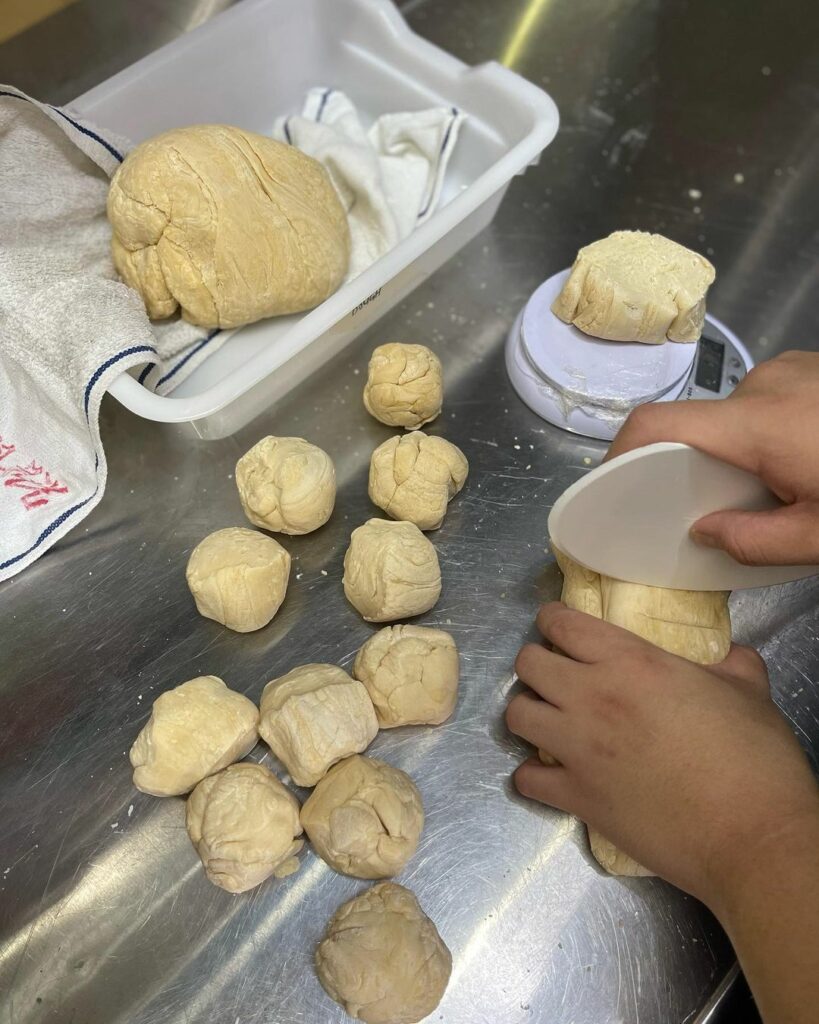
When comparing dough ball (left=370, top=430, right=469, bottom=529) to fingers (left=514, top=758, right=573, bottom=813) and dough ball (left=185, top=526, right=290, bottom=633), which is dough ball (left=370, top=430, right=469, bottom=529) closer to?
dough ball (left=185, top=526, right=290, bottom=633)

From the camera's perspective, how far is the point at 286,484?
34.8 inches

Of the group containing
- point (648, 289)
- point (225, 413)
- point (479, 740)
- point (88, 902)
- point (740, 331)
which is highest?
point (648, 289)

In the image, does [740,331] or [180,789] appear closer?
[180,789]

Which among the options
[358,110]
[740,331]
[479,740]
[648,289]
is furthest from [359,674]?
[358,110]

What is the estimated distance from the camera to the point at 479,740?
87 cm

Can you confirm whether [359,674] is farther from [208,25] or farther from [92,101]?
[208,25]

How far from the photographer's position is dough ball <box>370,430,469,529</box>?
913 mm

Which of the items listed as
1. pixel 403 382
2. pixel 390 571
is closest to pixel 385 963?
pixel 390 571

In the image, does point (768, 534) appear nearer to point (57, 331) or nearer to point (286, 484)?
point (286, 484)

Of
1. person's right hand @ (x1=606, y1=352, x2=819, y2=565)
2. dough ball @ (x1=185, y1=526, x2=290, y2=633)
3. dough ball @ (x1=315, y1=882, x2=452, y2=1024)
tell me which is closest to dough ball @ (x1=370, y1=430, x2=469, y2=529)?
dough ball @ (x1=185, y1=526, x2=290, y2=633)

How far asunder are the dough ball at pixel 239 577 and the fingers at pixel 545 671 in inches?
10.8

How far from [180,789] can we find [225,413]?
1.37 ft

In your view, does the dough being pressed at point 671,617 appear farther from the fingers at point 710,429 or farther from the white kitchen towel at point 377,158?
the white kitchen towel at point 377,158

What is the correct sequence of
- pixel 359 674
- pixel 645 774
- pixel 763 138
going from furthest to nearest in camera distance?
pixel 763 138
pixel 359 674
pixel 645 774
